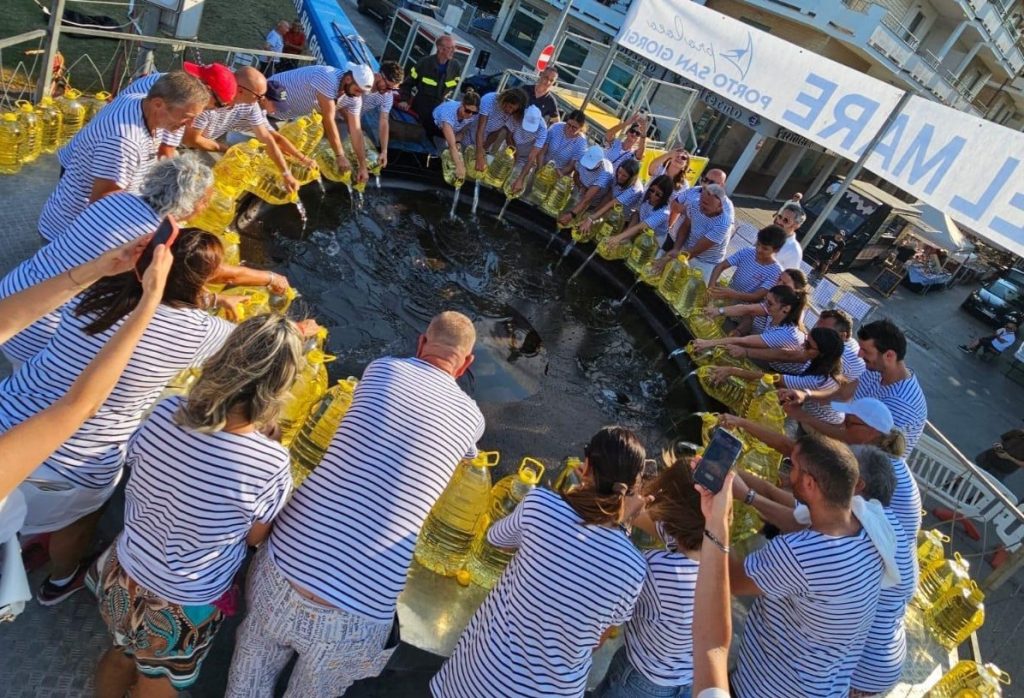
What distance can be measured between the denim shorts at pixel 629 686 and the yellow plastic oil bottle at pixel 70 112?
6080 mm

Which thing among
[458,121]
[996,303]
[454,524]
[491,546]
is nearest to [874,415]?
[491,546]

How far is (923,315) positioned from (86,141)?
964 inches

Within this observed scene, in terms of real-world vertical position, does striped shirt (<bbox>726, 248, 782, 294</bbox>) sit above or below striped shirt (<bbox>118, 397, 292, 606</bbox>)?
above

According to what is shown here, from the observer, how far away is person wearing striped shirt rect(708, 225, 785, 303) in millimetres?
6547

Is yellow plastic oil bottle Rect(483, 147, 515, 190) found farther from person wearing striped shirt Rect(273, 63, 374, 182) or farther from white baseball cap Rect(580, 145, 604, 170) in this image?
person wearing striped shirt Rect(273, 63, 374, 182)

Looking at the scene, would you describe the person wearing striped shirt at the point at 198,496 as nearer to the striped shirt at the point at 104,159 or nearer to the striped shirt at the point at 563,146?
the striped shirt at the point at 104,159

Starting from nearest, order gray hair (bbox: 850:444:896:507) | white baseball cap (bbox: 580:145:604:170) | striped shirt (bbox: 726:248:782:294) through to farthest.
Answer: gray hair (bbox: 850:444:896:507)
striped shirt (bbox: 726:248:782:294)
white baseball cap (bbox: 580:145:604:170)

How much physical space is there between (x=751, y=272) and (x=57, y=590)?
20.8 feet

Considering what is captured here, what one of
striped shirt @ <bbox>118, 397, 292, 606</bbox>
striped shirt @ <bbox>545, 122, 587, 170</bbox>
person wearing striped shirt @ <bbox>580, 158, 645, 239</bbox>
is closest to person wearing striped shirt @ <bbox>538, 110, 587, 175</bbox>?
striped shirt @ <bbox>545, 122, 587, 170</bbox>

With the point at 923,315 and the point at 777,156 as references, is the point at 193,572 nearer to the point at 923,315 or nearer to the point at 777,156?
the point at 923,315

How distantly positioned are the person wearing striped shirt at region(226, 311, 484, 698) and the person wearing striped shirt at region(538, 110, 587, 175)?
598 cm

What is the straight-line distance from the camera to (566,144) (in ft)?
26.2

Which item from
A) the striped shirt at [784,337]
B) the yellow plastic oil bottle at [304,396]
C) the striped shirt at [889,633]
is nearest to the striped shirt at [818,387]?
the striped shirt at [784,337]

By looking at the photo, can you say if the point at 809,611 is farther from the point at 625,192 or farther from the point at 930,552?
the point at 625,192
